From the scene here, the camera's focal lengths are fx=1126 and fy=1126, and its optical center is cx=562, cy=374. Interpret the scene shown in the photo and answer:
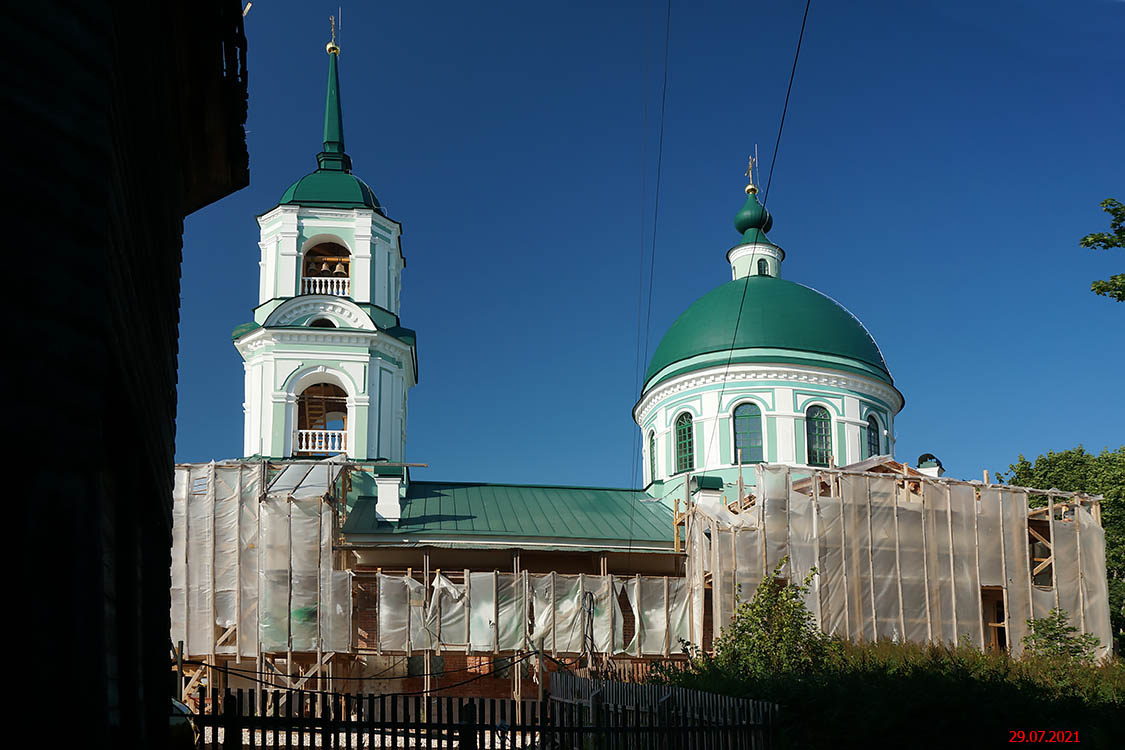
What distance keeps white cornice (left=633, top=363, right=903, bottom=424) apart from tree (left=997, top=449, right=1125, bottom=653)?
7.98 metres

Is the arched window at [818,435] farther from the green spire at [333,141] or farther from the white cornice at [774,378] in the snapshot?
the green spire at [333,141]

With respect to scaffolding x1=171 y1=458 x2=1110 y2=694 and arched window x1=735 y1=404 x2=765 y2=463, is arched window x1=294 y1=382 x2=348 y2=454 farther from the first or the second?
arched window x1=735 y1=404 x2=765 y2=463

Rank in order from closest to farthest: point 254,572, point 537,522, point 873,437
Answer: point 254,572 < point 537,522 < point 873,437

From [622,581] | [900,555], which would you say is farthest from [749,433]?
[622,581]

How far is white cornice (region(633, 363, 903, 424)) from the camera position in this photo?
34.8m

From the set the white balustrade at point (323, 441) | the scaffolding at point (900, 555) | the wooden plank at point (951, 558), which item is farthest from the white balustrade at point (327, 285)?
the wooden plank at point (951, 558)

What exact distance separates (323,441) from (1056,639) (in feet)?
64.6

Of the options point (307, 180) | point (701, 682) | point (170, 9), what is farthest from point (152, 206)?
point (307, 180)

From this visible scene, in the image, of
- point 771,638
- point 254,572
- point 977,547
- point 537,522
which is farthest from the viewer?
point 537,522

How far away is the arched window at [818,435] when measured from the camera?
3478 centimetres

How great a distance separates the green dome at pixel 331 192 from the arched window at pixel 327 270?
1373 mm

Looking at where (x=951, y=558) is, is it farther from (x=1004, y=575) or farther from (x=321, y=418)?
(x=321, y=418)

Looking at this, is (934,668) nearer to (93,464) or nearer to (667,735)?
(667,735)

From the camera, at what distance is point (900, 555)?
28.8 meters
